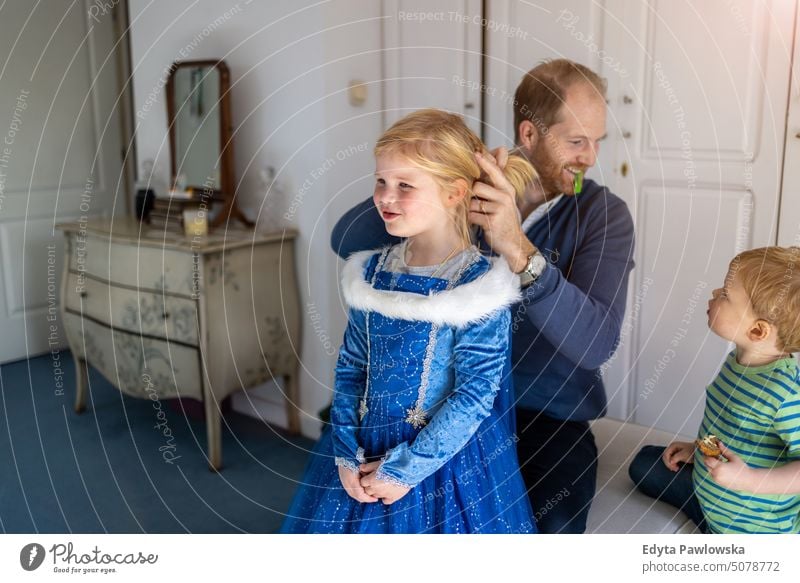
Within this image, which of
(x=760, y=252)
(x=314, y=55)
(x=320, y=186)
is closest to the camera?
(x=760, y=252)

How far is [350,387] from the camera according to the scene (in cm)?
97

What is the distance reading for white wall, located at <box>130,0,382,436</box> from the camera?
1613 mm

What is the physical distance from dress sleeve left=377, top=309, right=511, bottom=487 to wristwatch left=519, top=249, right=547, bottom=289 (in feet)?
0.14

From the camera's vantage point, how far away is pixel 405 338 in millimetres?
908

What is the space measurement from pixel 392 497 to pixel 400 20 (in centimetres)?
105

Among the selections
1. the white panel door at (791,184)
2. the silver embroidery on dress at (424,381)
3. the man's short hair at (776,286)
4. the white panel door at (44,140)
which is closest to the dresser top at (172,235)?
the white panel door at (44,140)

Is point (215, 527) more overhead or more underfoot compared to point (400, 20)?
more underfoot

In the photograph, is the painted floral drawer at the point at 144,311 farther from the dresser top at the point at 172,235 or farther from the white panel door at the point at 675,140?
the white panel door at the point at 675,140

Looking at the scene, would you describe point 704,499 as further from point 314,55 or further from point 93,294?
point 93,294

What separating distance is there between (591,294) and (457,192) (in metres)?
0.26

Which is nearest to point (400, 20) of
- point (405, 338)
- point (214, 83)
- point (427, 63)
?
point (427, 63)

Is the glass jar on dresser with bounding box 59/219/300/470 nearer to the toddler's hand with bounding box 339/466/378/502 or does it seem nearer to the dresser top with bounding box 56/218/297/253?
the dresser top with bounding box 56/218/297/253

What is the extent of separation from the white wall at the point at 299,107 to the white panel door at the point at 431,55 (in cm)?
4

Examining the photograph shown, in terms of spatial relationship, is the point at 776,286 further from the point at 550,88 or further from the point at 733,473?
the point at 550,88
